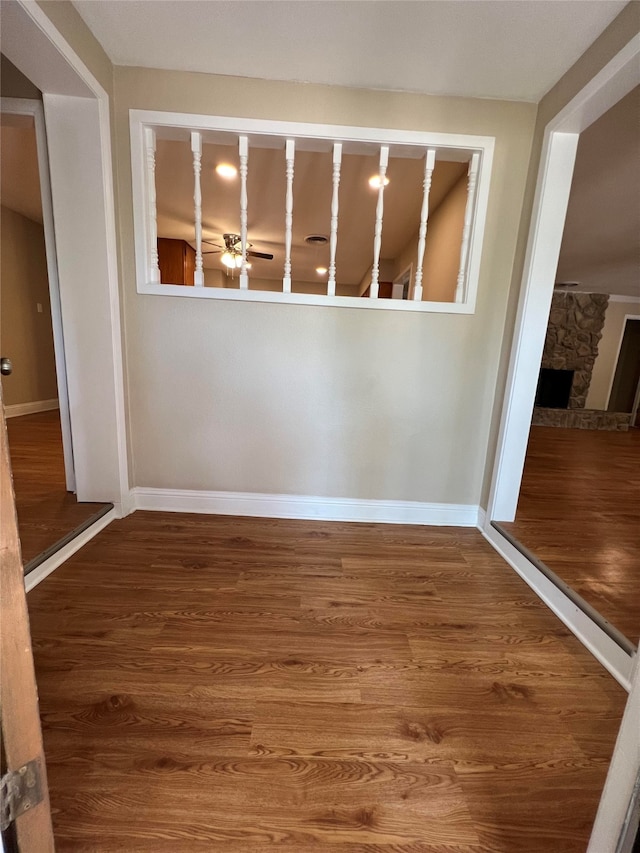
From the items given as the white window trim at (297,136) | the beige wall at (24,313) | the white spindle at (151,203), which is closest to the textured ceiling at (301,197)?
the white window trim at (297,136)

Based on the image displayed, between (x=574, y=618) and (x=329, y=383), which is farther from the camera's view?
(x=329, y=383)

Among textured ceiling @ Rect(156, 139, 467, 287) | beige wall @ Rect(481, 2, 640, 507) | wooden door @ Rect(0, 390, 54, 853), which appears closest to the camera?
wooden door @ Rect(0, 390, 54, 853)

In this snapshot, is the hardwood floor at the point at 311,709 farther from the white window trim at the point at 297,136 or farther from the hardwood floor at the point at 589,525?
the white window trim at the point at 297,136

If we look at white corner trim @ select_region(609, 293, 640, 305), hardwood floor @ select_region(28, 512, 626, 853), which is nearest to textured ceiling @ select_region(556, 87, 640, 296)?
white corner trim @ select_region(609, 293, 640, 305)

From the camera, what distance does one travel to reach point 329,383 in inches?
85.2

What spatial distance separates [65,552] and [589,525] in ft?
9.45

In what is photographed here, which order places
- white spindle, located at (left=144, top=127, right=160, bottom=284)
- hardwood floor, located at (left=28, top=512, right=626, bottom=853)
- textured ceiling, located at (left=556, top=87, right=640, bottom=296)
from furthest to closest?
textured ceiling, located at (left=556, top=87, right=640, bottom=296) → white spindle, located at (left=144, top=127, right=160, bottom=284) → hardwood floor, located at (left=28, top=512, right=626, bottom=853)

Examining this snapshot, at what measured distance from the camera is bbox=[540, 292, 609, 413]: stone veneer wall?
6.61 meters

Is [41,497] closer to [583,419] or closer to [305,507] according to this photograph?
[305,507]

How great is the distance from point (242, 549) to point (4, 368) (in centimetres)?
126

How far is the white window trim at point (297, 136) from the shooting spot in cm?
186

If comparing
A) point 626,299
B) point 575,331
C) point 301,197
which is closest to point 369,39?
point 301,197

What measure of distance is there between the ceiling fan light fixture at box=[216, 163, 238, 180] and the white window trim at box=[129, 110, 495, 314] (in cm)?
105

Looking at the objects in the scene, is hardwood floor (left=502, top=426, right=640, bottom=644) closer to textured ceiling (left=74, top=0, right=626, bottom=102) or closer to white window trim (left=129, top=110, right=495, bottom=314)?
white window trim (left=129, top=110, right=495, bottom=314)
